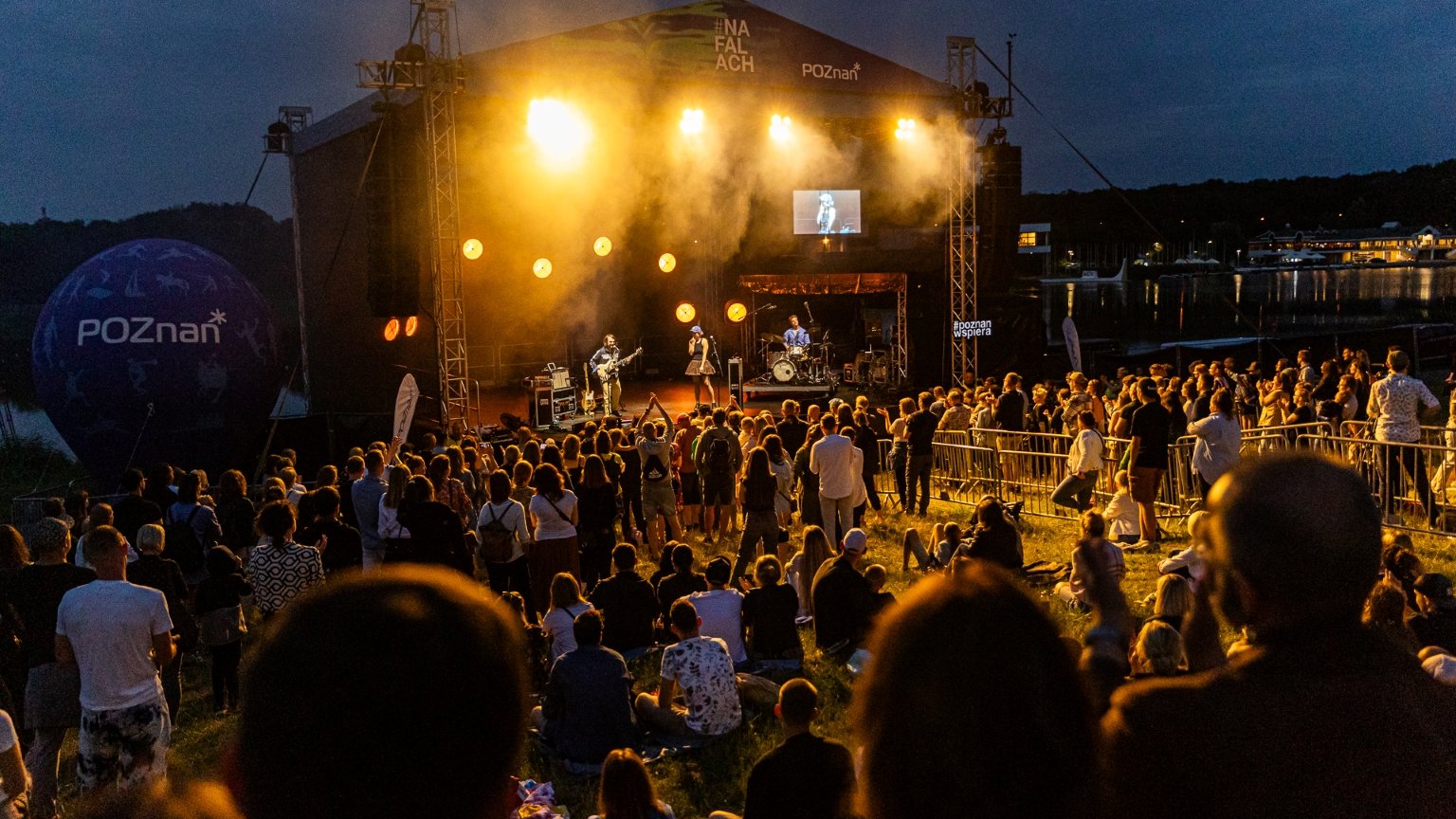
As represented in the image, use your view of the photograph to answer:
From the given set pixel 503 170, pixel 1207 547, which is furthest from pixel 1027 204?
pixel 1207 547

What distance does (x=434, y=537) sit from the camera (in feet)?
22.9

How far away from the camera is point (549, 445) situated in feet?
33.3

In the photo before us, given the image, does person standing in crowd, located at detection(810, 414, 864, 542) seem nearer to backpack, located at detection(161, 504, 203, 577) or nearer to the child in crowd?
the child in crowd

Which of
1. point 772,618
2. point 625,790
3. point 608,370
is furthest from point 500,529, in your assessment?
point 608,370

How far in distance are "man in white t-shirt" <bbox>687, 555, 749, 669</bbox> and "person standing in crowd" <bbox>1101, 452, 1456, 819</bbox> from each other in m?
5.17

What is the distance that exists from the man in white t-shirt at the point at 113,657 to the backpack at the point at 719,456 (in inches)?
255

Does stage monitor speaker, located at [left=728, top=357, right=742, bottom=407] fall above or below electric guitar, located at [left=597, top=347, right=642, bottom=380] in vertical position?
below

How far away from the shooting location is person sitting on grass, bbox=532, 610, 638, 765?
18.0 feet

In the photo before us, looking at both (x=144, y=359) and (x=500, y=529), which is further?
(x=144, y=359)

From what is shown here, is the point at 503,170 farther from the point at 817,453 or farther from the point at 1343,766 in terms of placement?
the point at 1343,766

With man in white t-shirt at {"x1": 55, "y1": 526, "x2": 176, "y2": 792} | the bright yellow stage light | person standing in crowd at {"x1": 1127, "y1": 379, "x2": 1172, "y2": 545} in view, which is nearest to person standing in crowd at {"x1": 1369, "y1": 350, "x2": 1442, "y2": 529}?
person standing in crowd at {"x1": 1127, "y1": 379, "x2": 1172, "y2": 545}

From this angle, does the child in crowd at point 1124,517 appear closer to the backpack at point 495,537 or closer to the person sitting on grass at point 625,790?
the backpack at point 495,537

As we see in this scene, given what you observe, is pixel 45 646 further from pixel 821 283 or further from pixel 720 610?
pixel 821 283

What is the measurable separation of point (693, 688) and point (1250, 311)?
6865cm
